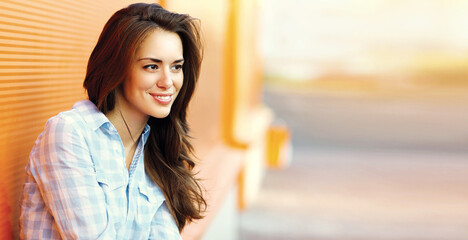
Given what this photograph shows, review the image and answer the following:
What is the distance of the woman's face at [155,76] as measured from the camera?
1059 millimetres

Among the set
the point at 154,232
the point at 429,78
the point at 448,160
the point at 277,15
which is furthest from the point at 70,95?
the point at 429,78

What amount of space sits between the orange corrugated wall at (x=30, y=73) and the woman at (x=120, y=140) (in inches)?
3.3

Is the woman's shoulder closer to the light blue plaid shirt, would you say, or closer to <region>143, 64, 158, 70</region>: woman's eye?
the light blue plaid shirt

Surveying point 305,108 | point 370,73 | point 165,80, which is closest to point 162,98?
point 165,80

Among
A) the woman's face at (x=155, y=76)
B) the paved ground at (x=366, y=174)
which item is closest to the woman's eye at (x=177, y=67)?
the woman's face at (x=155, y=76)

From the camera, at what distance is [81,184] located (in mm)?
984

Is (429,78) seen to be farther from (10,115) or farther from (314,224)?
(10,115)

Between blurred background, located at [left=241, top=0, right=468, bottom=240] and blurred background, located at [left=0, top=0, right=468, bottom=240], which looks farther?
blurred background, located at [left=241, top=0, right=468, bottom=240]

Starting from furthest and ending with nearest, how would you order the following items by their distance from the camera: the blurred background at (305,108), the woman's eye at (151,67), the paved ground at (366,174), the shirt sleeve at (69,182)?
the paved ground at (366,174) → the blurred background at (305,108) → the woman's eye at (151,67) → the shirt sleeve at (69,182)

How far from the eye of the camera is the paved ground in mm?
4496

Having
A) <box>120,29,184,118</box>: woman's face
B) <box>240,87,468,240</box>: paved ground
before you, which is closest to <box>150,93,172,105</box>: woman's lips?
<box>120,29,184,118</box>: woman's face

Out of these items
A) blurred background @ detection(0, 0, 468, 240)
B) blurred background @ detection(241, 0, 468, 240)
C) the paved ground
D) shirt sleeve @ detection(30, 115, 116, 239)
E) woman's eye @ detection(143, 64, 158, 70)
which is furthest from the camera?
blurred background @ detection(241, 0, 468, 240)

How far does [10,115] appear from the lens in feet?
3.52

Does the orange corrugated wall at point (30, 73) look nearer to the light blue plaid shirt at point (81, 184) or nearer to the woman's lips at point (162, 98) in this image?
the light blue plaid shirt at point (81, 184)
